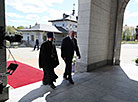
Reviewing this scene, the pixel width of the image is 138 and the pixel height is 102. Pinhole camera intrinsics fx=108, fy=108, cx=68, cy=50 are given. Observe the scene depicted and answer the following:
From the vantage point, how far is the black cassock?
104 inches

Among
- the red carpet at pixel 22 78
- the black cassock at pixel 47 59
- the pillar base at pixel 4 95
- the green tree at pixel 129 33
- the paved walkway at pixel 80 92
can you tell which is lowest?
the red carpet at pixel 22 78

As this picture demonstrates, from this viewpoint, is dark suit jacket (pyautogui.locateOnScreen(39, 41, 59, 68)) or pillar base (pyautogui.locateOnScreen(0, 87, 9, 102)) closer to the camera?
pillar base (pyautogui.locateOnScreen(0, 87, 9, 102))

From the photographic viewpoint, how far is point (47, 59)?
8.67 ft

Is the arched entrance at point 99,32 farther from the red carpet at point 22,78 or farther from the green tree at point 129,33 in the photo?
the green tree at point 129,33

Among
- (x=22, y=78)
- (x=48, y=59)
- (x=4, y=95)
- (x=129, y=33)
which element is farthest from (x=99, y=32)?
(x=129, y=33)

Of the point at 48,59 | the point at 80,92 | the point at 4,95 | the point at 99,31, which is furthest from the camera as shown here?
the point at 99,31

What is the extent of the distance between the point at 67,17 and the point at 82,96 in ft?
90.3

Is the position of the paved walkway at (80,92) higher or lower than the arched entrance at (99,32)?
lower

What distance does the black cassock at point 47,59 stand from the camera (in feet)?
8.63

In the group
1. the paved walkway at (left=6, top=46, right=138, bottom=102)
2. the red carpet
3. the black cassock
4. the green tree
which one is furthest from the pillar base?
the green tree

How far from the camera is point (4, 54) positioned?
194cm

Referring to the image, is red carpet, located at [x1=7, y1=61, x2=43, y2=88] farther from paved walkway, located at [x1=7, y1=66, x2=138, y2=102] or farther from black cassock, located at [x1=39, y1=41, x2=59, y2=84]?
black cassock, located at [x1=39, y1=41, x2=59, y2=84]

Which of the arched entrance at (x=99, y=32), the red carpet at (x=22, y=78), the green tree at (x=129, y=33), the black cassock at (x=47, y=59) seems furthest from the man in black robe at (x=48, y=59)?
the green tree at (x=129, y=33)

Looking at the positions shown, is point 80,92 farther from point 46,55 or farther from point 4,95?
point 4,95
